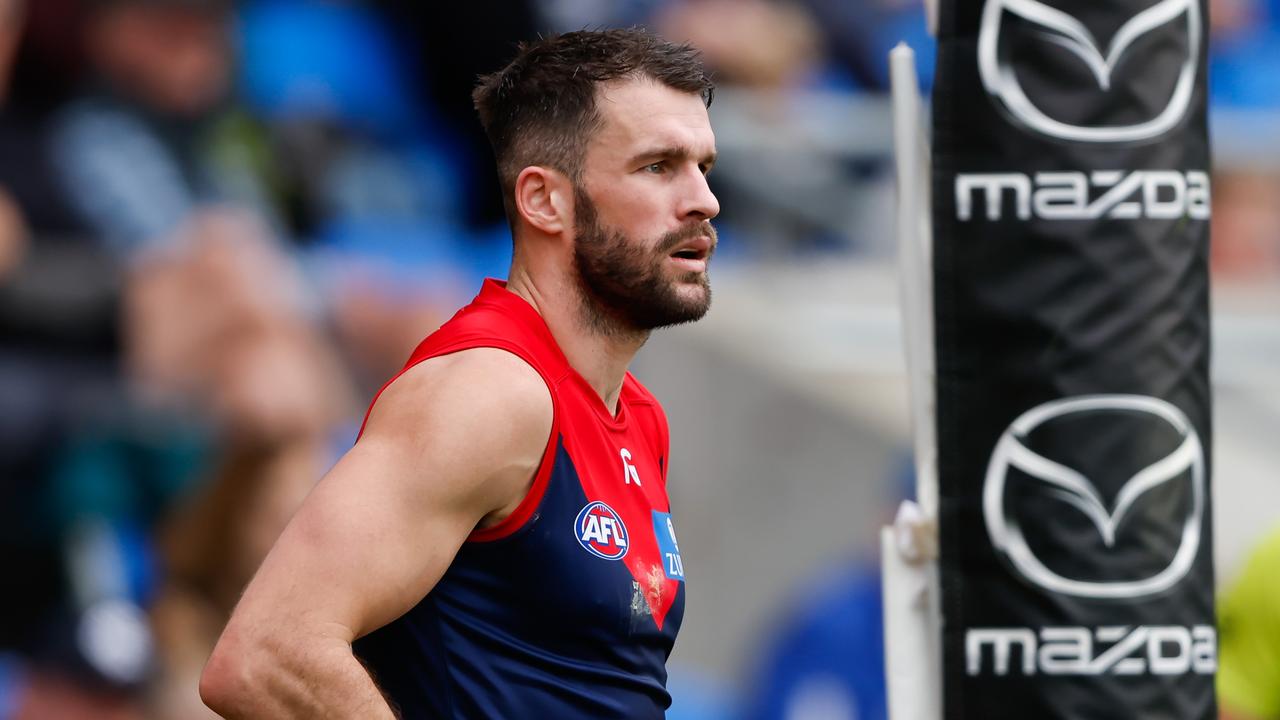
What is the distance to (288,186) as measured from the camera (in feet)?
25.5

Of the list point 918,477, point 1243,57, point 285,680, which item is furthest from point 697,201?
point 1243,57

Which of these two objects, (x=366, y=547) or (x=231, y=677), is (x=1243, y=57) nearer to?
(x=366, y=547)

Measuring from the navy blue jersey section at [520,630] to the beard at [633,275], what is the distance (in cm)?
30

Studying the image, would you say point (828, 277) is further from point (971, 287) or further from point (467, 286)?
point (971, 287)

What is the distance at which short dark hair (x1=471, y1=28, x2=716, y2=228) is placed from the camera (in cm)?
287

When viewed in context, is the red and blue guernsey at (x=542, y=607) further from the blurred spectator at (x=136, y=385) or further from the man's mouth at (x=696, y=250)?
the blurred spectator at (x=136, y=385)

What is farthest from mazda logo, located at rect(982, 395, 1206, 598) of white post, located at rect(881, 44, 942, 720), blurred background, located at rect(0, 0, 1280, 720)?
blurred background, located at rect(0, 0, 1280, 720)

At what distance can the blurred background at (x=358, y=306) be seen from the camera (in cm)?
585

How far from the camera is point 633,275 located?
9.44 feet

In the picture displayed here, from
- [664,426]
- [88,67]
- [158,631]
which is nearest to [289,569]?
[664,426]

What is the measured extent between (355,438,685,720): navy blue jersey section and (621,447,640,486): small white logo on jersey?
8.1 inches

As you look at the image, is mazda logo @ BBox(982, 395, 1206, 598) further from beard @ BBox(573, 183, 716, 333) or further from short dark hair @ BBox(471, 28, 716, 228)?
short dark hair @ BBox(471, 28, 716, 228)

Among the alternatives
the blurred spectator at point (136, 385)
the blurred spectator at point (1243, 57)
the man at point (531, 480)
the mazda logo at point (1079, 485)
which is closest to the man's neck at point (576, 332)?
the man at point (531, 480)

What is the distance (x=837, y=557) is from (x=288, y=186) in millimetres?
2931
